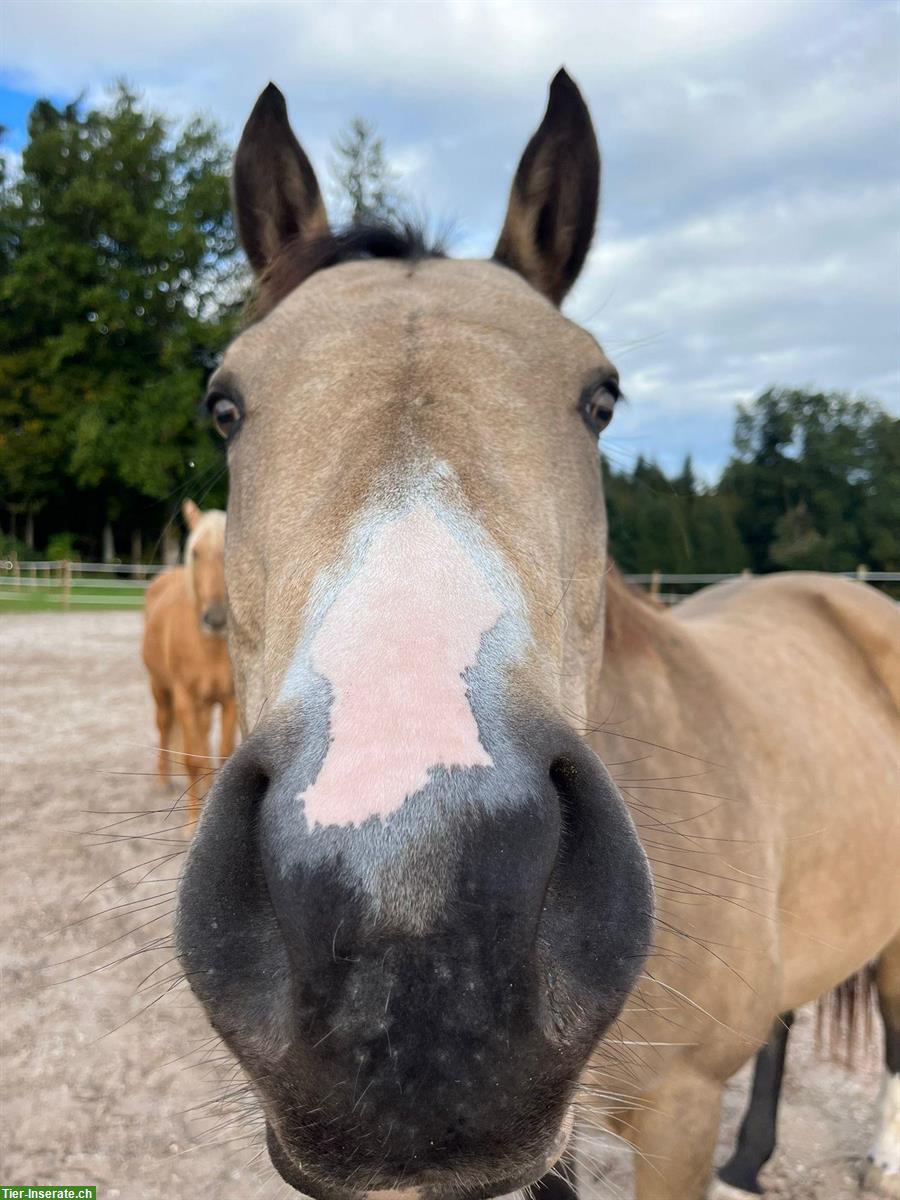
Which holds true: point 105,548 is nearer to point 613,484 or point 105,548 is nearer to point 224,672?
point 224,672

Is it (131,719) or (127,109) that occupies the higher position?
(127,109)

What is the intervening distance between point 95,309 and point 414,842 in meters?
29.0

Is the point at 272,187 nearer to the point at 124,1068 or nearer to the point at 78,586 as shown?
the point at 124,1068

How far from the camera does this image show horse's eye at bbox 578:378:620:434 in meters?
2.10

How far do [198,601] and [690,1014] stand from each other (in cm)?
583

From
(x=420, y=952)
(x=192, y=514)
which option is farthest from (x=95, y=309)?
(x=420, y=952)

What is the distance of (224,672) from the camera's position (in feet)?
23.2

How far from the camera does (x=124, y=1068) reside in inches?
146

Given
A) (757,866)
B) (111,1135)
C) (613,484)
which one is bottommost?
(111,1135)

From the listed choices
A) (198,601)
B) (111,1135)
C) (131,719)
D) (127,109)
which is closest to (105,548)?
(127,109)

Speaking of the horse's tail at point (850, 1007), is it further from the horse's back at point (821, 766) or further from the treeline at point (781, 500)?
the treeline at point (781, 500)

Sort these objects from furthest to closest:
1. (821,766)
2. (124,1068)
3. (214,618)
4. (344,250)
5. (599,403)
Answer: (214,618) < (124,1068) < (821,766) < (344,250) < (599,403)

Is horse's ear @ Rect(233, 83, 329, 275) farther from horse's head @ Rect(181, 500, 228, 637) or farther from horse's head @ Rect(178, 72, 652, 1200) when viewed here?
horse's head @ Rect(181, 500, 228, 637)

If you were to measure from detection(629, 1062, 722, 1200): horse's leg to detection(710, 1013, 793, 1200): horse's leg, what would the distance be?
1192mm
